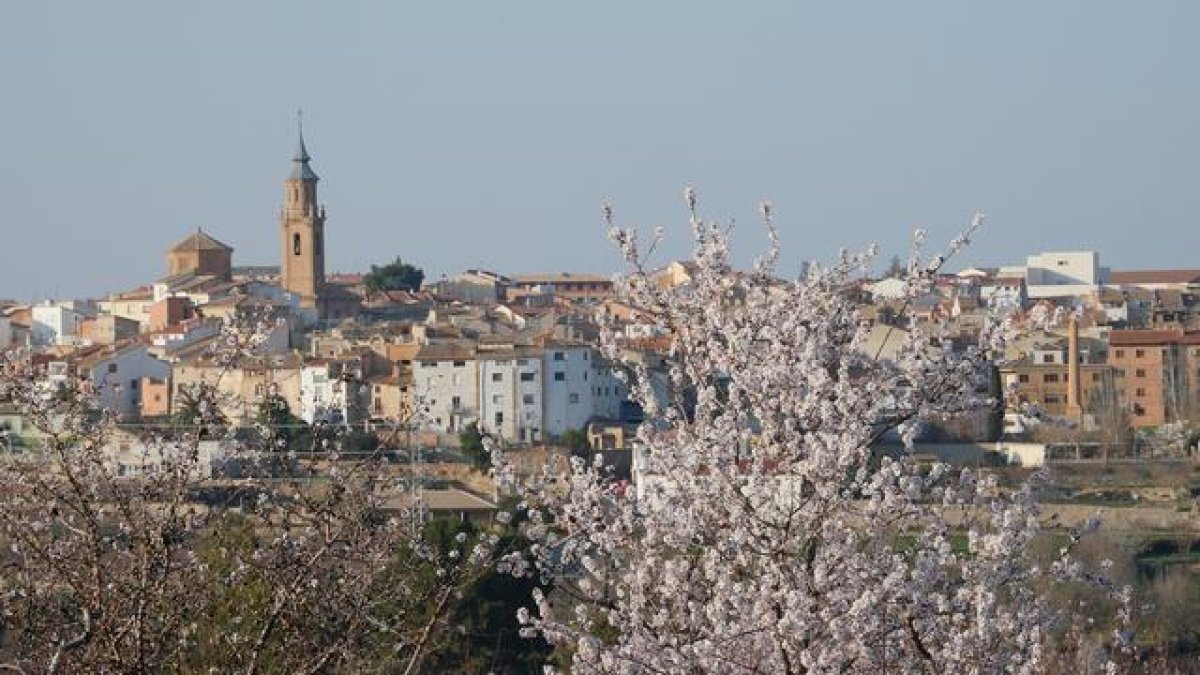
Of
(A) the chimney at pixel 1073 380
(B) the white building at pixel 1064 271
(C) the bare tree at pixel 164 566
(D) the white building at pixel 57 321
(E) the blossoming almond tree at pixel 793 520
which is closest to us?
(C) the bare tree at pixel 164 566

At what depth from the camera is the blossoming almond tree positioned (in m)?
6.95

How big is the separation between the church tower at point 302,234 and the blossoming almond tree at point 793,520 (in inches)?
2405

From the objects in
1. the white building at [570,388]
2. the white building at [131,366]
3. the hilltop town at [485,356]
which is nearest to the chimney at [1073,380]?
the hilltop town at [485,356]

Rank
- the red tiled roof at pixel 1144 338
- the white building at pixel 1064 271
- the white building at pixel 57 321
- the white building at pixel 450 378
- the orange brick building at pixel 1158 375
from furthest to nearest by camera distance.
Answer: the white building at pixel 1064 271, the white building at pixel 57 321, the red tiled roof at pixel 1144 338, the orange brick building at pixel 1158 375, the white building at pixel 450 378

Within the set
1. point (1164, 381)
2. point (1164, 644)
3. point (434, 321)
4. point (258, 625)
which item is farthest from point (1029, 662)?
point (434, 321)

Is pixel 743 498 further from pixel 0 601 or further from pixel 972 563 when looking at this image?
pixel 0 601

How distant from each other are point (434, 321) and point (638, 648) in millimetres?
49300

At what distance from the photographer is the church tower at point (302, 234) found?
7112 cm

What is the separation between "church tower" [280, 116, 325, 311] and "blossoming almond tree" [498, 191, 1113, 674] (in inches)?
2405

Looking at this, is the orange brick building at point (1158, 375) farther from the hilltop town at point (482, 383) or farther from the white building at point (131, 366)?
the white building at point (131, 366)

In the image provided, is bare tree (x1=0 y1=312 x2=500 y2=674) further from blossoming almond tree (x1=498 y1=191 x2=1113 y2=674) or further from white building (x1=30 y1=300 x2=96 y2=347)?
white building (x1=30 y1=300 x2=96 y2=347)

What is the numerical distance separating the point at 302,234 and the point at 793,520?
2592 inches

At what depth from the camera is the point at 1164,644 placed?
73.0 ft

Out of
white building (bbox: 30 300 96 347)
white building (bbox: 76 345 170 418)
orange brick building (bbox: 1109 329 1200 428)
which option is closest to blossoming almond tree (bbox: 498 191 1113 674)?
white building (bbox: 76 345 170 418)
